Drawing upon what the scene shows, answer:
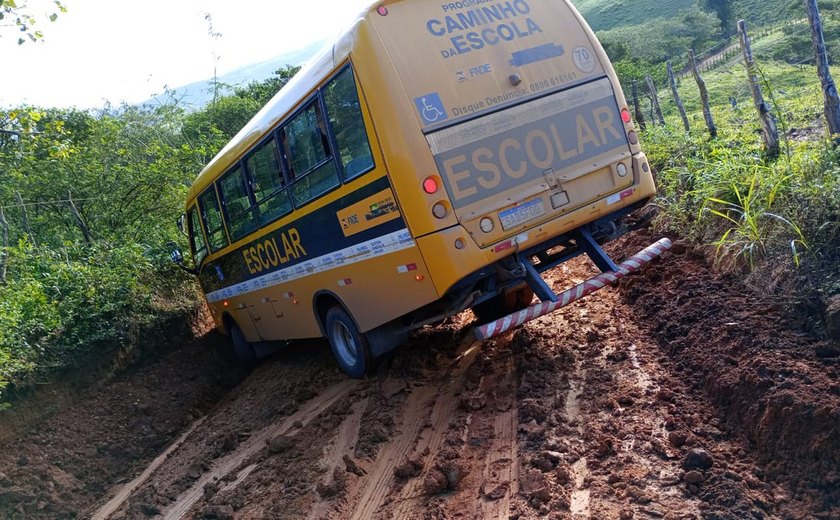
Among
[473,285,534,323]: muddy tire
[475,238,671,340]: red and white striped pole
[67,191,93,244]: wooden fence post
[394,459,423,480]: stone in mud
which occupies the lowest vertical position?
[394,459,423,480]: stone in mud

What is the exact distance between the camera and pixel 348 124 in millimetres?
5184

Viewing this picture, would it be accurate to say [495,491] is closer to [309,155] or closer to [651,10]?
[309,155]

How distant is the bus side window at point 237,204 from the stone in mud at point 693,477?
546cm

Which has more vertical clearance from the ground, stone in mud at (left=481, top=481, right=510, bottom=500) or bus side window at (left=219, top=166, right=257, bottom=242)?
bus side window at (left=219, top=166, right=257, bottom=242)

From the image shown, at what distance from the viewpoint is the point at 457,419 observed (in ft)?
16.1

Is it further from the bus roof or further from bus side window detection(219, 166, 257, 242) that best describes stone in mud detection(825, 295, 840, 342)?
bus side window detection(219, 166, 257, 242)

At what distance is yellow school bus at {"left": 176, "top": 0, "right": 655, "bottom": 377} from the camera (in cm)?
483

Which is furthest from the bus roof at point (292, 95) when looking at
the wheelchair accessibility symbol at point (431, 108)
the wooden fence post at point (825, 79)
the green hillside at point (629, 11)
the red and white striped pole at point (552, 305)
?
the green hillside at point (629, 11)

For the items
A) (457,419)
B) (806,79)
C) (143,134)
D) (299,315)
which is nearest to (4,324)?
(299,315)

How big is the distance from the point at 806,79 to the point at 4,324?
56.6ft

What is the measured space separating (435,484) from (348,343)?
9.87 feet

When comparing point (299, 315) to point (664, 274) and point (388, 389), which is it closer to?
point (388, 389)

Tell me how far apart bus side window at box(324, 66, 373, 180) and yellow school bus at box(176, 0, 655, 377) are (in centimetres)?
2

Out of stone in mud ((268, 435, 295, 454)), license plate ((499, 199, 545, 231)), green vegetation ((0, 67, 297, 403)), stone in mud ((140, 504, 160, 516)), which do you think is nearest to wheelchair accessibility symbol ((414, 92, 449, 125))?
license plate ((499, 199, 545, 231))
